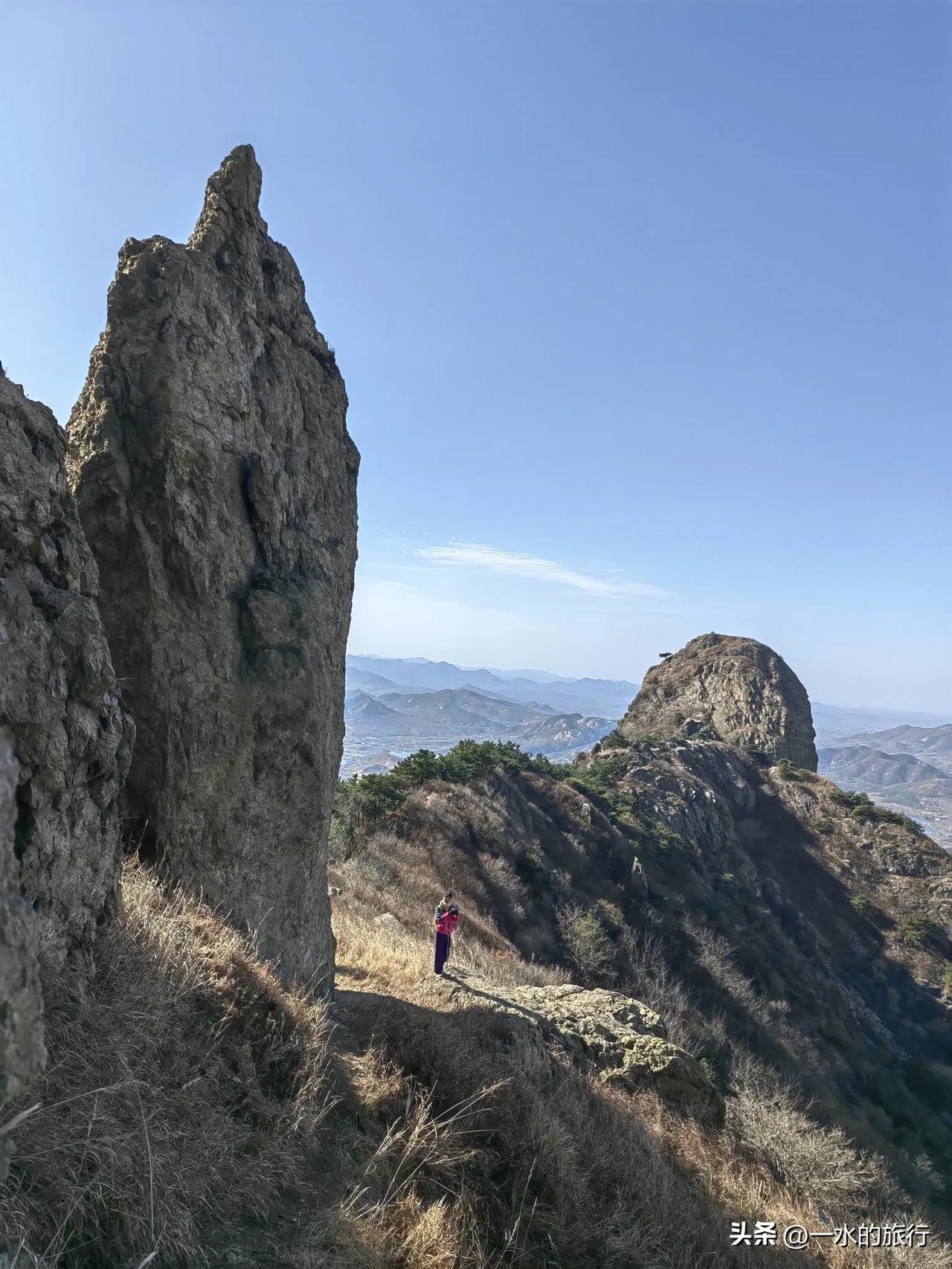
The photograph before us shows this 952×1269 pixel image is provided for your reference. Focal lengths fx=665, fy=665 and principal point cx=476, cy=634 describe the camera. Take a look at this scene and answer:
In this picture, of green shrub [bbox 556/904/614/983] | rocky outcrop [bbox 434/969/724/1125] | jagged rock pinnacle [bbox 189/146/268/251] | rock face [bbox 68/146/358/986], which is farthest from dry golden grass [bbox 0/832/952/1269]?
green shrub [bbox 556/904/614/983]

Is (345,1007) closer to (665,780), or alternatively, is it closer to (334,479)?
(334,479)

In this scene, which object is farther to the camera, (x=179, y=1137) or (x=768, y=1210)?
(x=768, y=1210)

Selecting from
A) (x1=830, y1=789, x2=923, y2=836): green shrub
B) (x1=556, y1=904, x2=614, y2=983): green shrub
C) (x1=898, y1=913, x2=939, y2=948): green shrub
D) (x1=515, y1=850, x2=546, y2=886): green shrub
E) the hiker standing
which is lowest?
(x1=898, y1=913, x2=939, y2=948): green shrub

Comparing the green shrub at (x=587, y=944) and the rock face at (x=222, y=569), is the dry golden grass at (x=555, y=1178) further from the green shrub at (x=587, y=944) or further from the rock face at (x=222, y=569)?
the green shrub at (x=587, y=944)

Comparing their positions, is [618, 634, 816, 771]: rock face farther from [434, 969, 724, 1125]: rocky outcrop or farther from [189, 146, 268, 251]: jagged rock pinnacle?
[189, 146, 268, 251]: jagged rock pinnacle

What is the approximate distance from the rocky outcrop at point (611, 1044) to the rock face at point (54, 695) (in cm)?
640

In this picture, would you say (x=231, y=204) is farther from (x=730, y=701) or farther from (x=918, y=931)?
(x=730, y=701)

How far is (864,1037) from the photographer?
32156mm

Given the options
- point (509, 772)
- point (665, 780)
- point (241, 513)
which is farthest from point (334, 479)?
point (665, 780)

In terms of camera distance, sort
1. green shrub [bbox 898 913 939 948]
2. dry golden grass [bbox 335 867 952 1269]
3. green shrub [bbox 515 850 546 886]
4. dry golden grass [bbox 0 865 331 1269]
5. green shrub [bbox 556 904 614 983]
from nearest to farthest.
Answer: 1. dry golden grass [bbox 0 865 331 1269]
2. dry golden grass [bbox 335 867 952 1269]
3. green shrub [bbox 556 904 614 983]
4. green shrub [bbox 515 850 546 886]
5. green shrub [bbox 898 913 939 948]

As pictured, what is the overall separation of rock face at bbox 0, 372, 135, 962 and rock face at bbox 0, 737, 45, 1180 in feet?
5.52

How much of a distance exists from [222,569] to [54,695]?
299 cm

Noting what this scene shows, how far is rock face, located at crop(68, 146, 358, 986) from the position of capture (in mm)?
6191

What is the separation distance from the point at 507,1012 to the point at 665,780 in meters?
39.6
